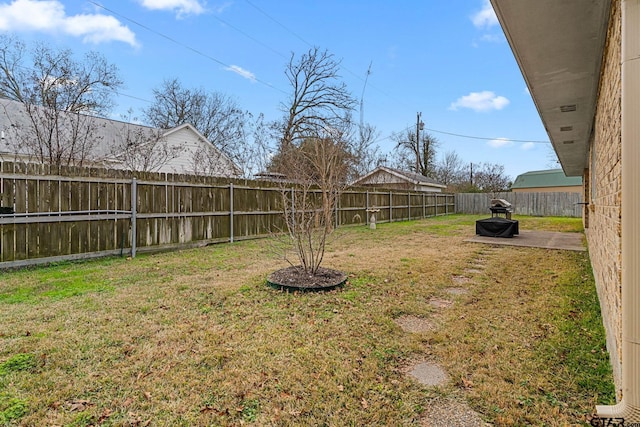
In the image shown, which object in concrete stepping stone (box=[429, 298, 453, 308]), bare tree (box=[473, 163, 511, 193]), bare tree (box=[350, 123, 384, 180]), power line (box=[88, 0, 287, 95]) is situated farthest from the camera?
bare tree (box=[473, 163, 511, 193])

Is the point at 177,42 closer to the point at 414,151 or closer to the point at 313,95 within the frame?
the point at 313,95

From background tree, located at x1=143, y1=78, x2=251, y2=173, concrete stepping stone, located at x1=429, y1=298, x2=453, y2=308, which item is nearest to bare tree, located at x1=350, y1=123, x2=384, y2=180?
background tree, located at x1=143, y1=78, x2=251, y2=173

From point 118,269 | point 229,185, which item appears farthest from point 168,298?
point 229,185

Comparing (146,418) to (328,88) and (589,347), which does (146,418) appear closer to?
(589,347)

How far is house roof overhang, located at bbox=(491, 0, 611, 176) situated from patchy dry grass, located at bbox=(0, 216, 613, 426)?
2.40 m

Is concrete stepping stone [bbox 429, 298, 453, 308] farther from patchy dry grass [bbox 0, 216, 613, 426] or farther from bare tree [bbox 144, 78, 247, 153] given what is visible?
bare tree [bbox 144, 78, 247, 153]

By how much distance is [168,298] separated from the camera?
12.3 feet

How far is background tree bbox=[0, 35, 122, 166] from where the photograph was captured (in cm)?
755

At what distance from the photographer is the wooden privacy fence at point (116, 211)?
5.09 m

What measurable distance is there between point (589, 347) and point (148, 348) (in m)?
3.47

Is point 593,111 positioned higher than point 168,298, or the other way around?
point 593,111

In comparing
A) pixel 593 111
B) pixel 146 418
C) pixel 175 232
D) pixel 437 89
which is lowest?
pixel 146 418

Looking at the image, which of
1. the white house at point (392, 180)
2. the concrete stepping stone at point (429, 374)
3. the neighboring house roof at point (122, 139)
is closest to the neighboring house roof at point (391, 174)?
the white house at point (392, 180)

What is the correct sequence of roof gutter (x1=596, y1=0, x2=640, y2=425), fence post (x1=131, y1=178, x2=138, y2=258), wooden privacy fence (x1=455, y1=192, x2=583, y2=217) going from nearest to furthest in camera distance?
roof gutter (x1=596, y1=0, x2=640, y2=425), fence post (x1=131, y1=178, x2=138, y2=258), wooden privacy fence (x1=455, y1=192, x2=583, y2=217)
